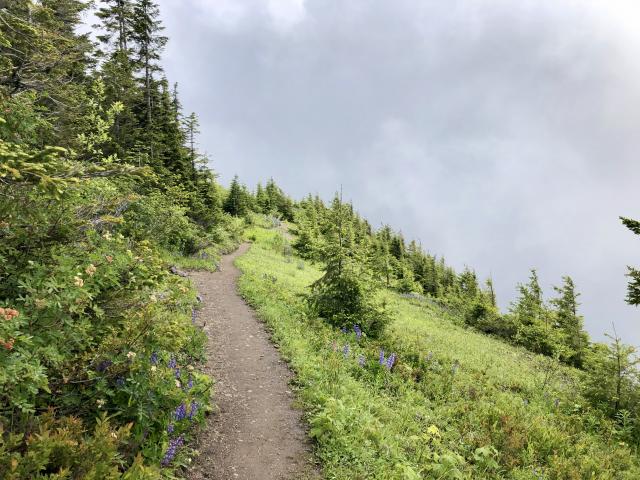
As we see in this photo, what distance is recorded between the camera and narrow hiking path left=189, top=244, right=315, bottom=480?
19.2ft

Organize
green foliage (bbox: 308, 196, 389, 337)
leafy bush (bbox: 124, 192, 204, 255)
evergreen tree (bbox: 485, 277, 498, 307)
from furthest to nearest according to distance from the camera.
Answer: evergreen tree (bbox: 485, 277, 498, 307)
leafy bush (bbox: 124, 192, 204, 255)
green foliage (bbox: 308, 196, 389, 337)

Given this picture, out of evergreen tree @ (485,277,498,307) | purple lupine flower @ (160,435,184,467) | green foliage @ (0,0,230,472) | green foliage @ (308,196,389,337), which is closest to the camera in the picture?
green foliage @ (0,0,230,472)

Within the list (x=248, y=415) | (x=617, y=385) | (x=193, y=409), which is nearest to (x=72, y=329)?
(x=193, y=409)

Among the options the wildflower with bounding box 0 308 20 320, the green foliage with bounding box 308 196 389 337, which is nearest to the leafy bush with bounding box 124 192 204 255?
the green foliage with bounding box 308 196 389 337

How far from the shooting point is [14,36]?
22.2ft

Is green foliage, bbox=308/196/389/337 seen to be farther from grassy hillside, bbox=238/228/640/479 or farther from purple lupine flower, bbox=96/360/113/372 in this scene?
purple lupine flower, bbox=96/360/113/372

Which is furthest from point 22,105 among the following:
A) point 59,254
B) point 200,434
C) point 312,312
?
point 312,312

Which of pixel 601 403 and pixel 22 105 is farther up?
pixel 22 105

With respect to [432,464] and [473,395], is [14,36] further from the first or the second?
[473,395]

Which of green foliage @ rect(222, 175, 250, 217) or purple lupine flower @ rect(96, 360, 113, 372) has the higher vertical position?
green foliage @ rect(222, 175, 250, 217)

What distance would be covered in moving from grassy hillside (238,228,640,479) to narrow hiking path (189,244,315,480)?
0.42 meters

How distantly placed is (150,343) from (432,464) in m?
5.26

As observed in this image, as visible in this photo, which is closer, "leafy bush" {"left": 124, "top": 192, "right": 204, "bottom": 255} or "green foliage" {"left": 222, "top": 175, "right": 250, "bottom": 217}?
"leafy bush" {"left": 124, "top": 192, "right": 204, "bottom": 255}

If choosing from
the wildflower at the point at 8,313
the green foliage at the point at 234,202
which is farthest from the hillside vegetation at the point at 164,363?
the green foliage at the point at 234,202
